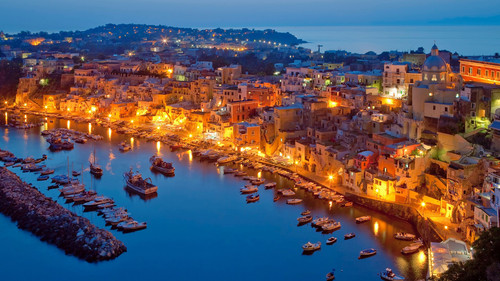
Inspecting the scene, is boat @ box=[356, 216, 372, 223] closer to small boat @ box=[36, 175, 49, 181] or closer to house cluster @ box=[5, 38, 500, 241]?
A: house cluster @ box=[5, 38, 500, 241]

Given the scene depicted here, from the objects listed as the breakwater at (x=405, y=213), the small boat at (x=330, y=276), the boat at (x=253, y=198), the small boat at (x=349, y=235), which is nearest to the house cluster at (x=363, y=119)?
the breakwater at (x=405, y=213)

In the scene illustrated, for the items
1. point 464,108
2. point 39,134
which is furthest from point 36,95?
point 464,108

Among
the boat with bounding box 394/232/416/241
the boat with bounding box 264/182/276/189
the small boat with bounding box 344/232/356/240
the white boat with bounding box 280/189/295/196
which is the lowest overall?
the small boat with bounding box 344/232/356/240

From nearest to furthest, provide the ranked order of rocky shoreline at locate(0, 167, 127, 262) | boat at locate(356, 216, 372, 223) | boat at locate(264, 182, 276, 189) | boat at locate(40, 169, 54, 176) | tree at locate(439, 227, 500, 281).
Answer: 1. tree at locate(439, 227, 500, 281)
2. rocky shoreline at locate(0, 167, 127, 262)
3. boat at locate(356, 216, 372, 223)
4. boat at locate(264, 182, 276, 189)
5. boat at locate(40, 169, 54, 176)

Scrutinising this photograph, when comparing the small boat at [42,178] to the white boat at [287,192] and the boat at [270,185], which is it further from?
the white boat at [287,192]

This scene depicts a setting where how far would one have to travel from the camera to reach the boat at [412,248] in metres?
12.0

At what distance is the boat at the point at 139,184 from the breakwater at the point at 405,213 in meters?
5.56

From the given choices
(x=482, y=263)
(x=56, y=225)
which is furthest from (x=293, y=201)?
(x=482, y=263)

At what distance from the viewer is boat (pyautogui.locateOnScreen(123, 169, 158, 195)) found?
1594 centimetres

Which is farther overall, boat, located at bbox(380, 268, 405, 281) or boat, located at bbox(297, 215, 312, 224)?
boat, located at bbox(297, 215, 312, 224)

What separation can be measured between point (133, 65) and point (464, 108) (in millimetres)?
23657

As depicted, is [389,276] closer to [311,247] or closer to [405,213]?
[311,247]

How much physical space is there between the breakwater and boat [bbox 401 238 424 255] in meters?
0.23

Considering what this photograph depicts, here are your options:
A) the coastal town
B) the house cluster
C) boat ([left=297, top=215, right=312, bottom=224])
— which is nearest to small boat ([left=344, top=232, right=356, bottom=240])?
the coastal town
